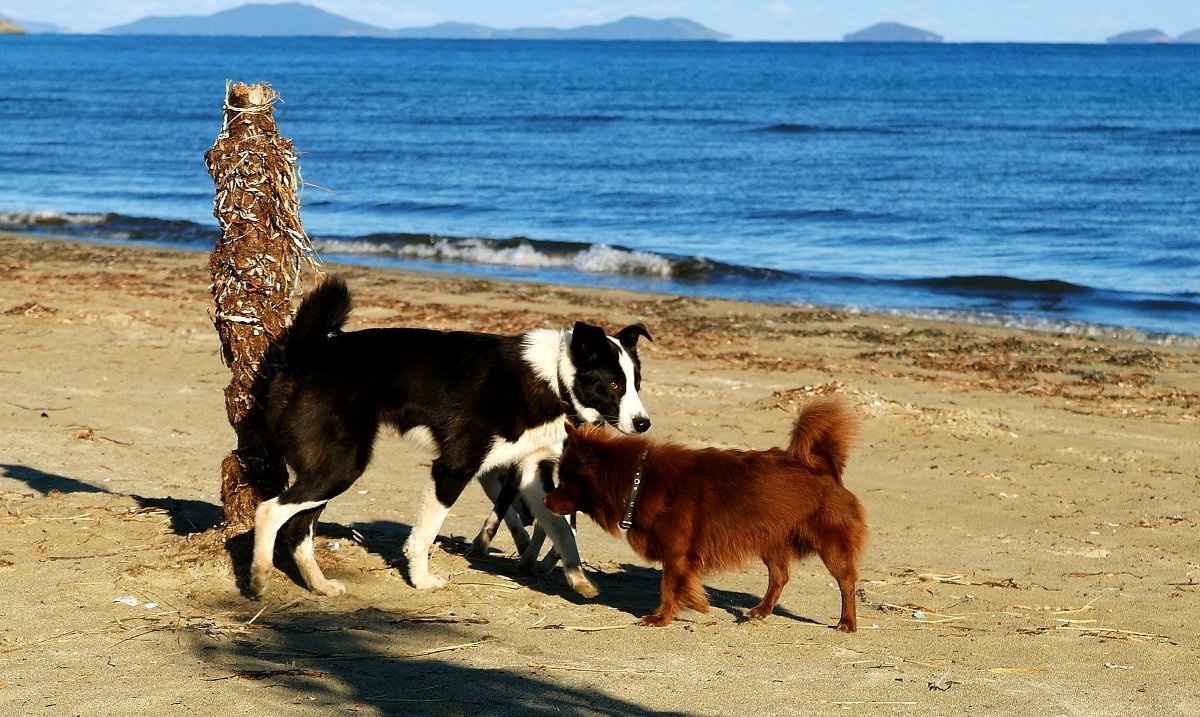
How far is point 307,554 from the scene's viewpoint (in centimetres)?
619

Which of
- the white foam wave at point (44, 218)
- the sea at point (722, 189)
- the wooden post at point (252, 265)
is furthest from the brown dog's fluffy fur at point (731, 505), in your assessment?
the white foam wave at point (44, 218)

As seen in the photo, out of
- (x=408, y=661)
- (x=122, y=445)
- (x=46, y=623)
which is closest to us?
(x=408, y=661)

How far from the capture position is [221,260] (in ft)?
20.2

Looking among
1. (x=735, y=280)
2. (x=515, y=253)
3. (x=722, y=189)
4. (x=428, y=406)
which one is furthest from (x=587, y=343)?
(x=722, y=189)

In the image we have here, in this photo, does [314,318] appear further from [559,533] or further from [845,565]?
[845,565]

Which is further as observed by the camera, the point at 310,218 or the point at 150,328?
the point at 310,218

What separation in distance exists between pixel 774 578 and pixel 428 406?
6.43ft

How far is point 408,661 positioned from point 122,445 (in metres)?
4.95

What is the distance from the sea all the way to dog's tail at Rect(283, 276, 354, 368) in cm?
68

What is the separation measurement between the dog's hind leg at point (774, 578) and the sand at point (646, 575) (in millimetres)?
74

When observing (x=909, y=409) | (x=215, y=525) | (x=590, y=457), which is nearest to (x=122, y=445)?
(x=215, y=525)

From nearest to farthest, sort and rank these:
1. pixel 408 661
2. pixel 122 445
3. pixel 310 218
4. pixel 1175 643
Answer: pixel 408 661 → pixel 1175 643 → pixel 122 445 → pixel 310 218

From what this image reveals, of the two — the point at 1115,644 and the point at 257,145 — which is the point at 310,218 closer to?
the point at 257,145

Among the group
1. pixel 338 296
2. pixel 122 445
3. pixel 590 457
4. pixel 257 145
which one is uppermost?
pixel 257 145
